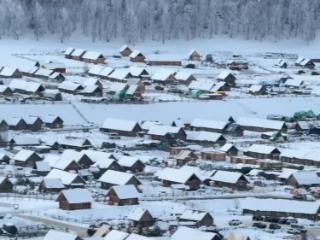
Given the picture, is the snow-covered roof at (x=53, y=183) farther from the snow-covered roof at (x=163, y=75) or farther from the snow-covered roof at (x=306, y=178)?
the snow-covered roof at (x=163, y=75)

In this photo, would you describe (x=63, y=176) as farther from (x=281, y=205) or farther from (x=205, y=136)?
(x=205, y=136)

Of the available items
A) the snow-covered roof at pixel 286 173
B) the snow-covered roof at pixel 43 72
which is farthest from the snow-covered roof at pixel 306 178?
the snow-covered roof at pixel 43 72

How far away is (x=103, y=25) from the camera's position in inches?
2768

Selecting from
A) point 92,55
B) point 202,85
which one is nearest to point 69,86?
point 202,85

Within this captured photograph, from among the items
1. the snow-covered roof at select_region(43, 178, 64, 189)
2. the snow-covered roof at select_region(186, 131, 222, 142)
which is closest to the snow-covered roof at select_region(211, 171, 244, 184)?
the snow-covered roof at select_region(43, 178, 64, 189)

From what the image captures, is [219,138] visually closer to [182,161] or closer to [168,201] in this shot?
[182,161]

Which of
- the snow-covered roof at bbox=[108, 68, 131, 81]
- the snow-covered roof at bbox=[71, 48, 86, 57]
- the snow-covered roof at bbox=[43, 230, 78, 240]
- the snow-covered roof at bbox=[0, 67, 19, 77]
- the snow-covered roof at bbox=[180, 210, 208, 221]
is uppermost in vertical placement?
the snow-covered roof at bbox=[43, 230, 78, 240]

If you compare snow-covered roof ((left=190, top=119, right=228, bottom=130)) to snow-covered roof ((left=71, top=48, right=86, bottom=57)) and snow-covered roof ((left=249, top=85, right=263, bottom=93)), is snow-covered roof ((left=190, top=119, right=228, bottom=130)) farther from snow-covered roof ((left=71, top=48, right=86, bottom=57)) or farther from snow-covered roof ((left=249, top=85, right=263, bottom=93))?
snow-covered roof ((left=71, top=48, right=86, bottom=57))

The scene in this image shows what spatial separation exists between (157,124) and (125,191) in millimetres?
12518

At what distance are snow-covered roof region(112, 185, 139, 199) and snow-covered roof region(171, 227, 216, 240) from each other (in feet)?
14.8

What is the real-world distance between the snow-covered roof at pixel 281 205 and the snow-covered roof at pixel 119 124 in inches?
505

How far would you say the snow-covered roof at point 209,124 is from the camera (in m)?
43.7

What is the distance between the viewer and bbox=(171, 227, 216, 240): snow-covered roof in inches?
1040

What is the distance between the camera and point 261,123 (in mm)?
44562
